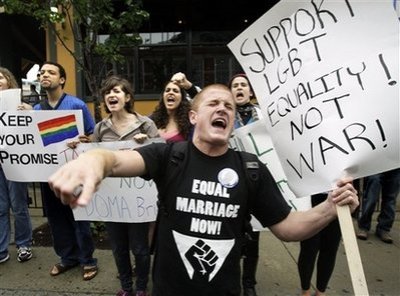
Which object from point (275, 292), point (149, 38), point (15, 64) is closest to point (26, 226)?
point (275, 292)

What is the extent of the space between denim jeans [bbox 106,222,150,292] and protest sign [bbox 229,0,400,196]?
1572 millimetres

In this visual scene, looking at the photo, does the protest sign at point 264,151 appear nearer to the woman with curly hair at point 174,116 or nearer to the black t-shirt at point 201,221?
the woman with curly hair at point 174,116

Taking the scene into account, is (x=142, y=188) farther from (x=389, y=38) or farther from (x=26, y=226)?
(x=389, y=38)

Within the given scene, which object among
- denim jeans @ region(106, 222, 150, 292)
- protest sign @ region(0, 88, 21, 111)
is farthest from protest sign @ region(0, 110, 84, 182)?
denim jeans @ region(106, 222, 150, 292)

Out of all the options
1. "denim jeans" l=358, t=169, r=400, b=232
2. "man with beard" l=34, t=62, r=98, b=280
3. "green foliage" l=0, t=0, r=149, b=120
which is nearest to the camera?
"man with beard" l=34, t=62, r=98, b=280

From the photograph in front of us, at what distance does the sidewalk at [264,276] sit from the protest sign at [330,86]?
200 centimetres

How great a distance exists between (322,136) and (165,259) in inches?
35.1

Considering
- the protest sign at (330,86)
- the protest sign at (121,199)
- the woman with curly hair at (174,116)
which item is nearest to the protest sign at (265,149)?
the woman with curly hair at (174,116)

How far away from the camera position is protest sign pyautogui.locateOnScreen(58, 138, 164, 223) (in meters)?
3.39

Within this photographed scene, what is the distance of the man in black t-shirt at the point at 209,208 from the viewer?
5.74 feet

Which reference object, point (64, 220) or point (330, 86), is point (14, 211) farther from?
point (330, 86)

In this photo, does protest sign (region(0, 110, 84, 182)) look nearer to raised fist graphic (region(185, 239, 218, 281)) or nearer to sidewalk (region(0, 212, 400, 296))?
sidewalk (region(0, 212, 400, 296))

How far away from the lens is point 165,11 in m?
8.80

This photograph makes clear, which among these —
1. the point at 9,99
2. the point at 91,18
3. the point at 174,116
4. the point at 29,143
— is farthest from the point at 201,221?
the point at 91,18
